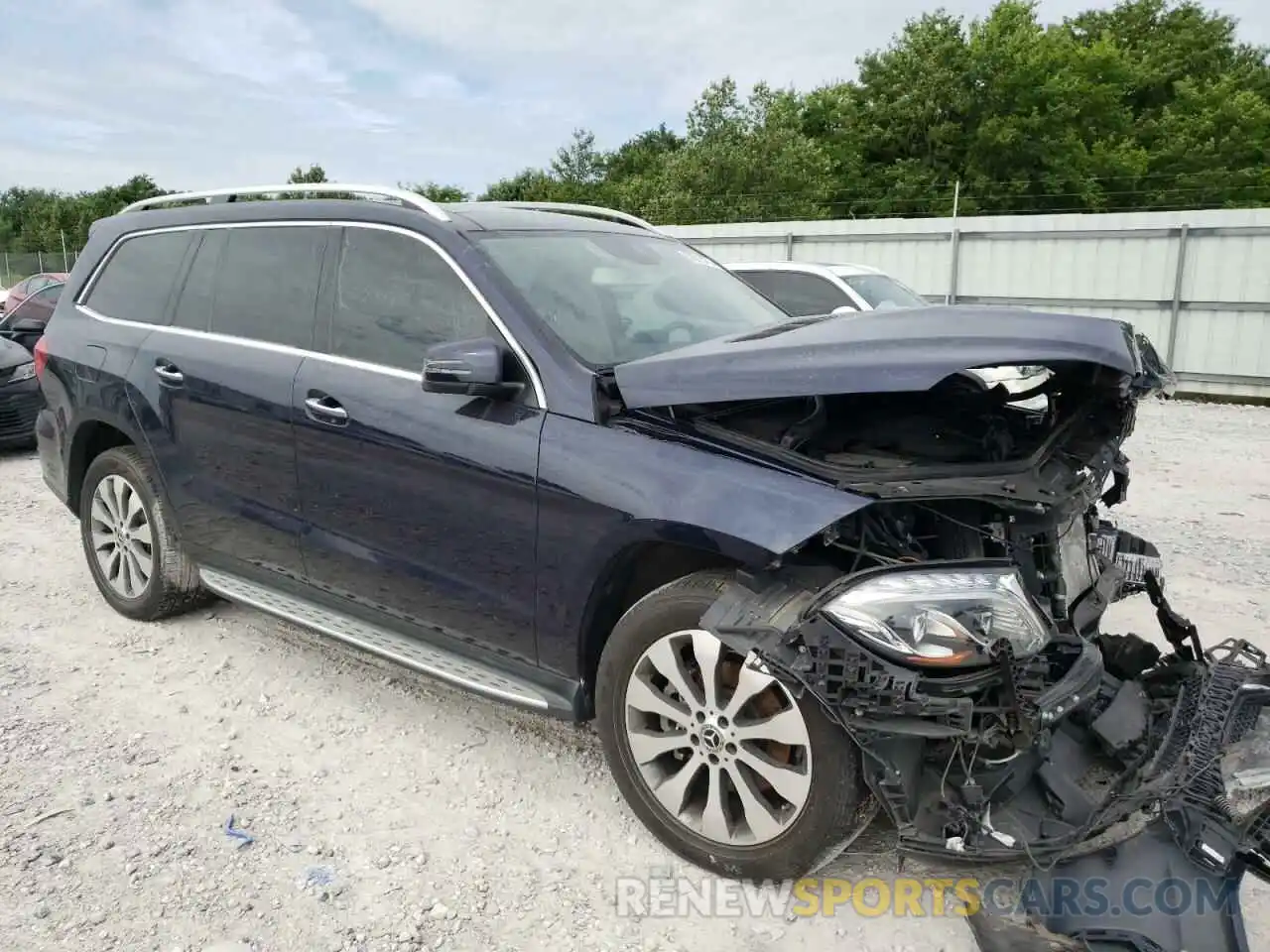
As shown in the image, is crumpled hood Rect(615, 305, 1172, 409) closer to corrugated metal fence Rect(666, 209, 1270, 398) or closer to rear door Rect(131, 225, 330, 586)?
rear door Rect(131, 225, 330, 586)

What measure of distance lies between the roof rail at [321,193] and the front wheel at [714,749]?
1.69 m

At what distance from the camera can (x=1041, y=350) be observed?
7.46 ft

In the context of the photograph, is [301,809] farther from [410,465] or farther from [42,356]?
[42,356]

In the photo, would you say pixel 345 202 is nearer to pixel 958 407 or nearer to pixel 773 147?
pixel 958 407

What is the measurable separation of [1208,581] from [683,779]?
3635 mm

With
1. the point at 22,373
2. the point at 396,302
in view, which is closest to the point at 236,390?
the point at 396,302

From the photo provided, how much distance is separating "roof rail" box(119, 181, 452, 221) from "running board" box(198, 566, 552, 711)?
4.94 ft

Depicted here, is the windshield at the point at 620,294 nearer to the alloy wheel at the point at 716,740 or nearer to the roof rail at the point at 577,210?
the roof rail at the point at 577,210

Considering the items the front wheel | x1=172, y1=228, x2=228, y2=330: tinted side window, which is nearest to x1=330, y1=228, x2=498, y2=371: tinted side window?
x1=172, y1=228, x2=228, y2=330: tinted side window

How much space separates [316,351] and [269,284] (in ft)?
1.60

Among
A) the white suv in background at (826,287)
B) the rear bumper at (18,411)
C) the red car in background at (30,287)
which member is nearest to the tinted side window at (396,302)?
the white suv in background at (826,287)

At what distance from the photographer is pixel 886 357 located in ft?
7.81

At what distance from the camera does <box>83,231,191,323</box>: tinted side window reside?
4.23 m

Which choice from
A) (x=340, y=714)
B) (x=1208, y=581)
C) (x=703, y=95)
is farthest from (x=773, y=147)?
(x=340, y=714)
